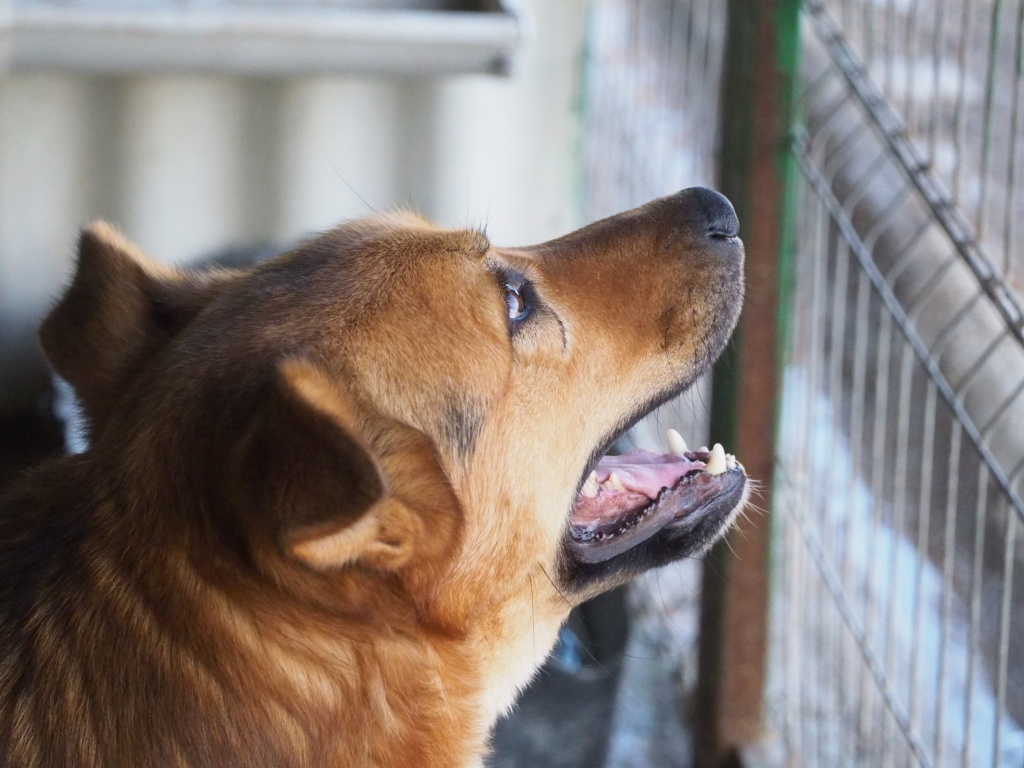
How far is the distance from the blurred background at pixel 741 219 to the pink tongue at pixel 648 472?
54 centimetres

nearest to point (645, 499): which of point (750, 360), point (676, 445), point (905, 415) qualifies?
point (676, 445)

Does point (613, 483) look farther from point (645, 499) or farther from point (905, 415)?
point (905, 415)

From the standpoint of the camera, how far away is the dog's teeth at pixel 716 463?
211 centimetres

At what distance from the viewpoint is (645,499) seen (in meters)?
2.10

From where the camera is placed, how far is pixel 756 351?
2795mm

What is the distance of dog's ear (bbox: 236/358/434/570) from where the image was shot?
48.4 inches

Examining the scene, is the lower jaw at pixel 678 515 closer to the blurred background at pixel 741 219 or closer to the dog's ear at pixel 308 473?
the blurred background at pixel 741 219

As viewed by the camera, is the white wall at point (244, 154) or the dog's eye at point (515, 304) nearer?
the dog's eye at point (515, 304)

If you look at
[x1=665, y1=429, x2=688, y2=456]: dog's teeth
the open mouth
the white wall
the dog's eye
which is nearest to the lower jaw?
the open mouth

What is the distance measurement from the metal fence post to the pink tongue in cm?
60

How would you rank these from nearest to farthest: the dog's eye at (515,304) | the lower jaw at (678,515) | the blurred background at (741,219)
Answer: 1. the dog's eye at (515,304)
2. the lower jaw at (678,515)
3. the blurred background at (741,219)

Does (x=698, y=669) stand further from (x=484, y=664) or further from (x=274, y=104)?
(x=274, y=104)

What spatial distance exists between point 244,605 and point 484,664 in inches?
19.1

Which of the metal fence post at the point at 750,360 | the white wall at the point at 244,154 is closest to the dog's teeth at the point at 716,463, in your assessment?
the metal fence post at the point at 750,360
